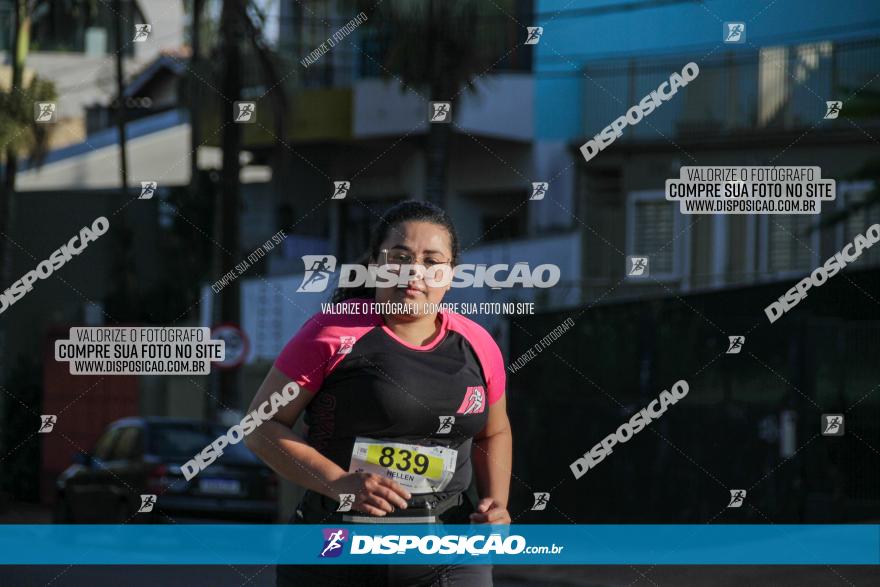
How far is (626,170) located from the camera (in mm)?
18422

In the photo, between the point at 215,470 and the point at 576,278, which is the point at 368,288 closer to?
the point at 215,470

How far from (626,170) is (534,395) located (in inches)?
168

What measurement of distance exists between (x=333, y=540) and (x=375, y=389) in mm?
649

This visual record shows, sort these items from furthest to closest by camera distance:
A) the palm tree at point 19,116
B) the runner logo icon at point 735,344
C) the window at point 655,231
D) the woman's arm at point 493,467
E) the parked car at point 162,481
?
the window at point 655,231
the palm tree at point 19,116
the runner logo icon at point 735,344
the parked car at point 162,481
the woman's arm at point 493,467

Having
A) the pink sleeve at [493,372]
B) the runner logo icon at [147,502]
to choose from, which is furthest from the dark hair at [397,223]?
the runner logo icon at [147,502]

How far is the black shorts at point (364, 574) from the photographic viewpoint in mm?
4715

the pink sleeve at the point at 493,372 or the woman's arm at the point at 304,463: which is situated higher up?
the pink sleeve at the point at 493,372

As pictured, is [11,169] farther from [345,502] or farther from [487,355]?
[345,502]

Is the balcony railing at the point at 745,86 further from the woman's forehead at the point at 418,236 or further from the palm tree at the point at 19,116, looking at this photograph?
the woman's forehead at the point at 418,236

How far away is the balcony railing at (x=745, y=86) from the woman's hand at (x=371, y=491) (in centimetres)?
1212

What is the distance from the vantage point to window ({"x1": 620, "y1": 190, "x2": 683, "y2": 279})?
674 inches

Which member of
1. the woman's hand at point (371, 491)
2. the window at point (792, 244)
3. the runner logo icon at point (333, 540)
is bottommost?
the runner logo icon at point (333, 540)

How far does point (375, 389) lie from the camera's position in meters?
4.79

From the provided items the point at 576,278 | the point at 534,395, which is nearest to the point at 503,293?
the point at 534,395
